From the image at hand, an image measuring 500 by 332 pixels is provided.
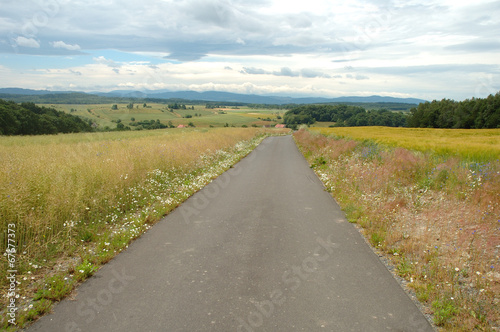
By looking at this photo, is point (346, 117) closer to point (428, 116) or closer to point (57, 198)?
point (428, 116)

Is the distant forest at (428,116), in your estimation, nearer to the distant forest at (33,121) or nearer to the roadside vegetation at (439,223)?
the roadside vegetation at (439,223)

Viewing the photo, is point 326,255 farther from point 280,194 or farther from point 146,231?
point 280,194

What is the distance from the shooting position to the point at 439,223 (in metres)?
6.70

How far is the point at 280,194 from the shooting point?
10469 millimetres

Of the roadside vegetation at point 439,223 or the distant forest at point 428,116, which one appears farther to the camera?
the distant forest at point 428,116

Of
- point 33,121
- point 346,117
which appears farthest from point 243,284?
point 346,117

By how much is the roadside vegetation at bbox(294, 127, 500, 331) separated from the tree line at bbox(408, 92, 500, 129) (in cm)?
5576

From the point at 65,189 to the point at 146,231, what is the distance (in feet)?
6.64

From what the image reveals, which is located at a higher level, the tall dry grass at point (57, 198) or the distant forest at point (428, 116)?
the distant forest at point (428, 116)

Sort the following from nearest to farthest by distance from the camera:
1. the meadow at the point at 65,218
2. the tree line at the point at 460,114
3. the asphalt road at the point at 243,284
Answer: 1. the asphalt road at the point at 243,284
2. the meadow at the point at 65,218
3. the tree line at the point at 460,114

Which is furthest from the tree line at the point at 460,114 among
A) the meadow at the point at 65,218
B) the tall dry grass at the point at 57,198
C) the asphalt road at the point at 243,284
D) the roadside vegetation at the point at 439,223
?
the tall dry grass at the point at 57,198

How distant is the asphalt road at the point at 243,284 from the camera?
11.6 ft

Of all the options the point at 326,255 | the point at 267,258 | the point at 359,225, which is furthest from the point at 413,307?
the point at 359,225

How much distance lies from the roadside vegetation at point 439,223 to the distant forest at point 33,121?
5858 cm
